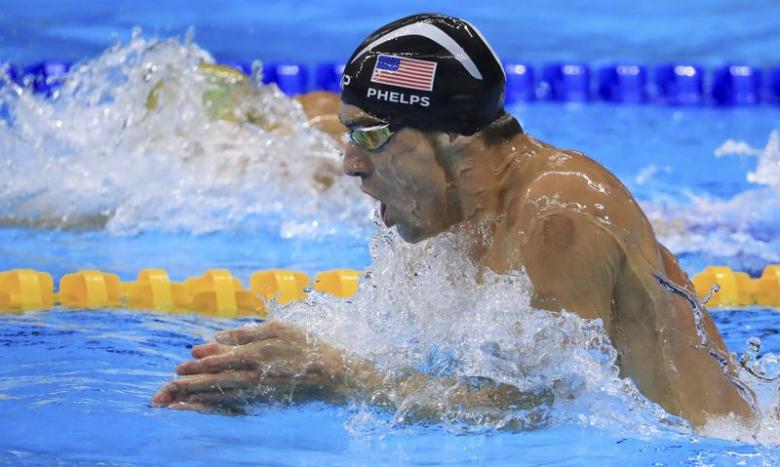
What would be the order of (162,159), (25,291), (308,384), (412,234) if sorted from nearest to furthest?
1. (308,384)
2. (412,234)
3. (25,291)
4. (162,159)

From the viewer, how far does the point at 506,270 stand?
7.47 ft

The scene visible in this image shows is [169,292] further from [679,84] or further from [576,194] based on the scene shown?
[679,84]

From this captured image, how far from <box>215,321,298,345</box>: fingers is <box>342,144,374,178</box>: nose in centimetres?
34

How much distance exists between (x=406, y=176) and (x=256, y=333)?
1.41 ft

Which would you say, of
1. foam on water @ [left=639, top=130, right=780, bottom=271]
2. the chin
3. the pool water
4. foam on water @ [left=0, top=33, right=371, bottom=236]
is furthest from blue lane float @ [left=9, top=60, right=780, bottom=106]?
the chin

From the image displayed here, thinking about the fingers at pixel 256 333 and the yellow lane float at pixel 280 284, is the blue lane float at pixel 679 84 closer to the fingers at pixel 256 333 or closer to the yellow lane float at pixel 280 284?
the yellow lane float at pixel 280 284

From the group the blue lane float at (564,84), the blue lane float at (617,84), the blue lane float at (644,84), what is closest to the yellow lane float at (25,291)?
the blue lane float at (644,84)

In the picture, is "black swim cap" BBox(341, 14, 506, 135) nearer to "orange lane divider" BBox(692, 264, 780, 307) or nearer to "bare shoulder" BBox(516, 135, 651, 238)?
"bare shoulder" BBox(516, 135, 651, 238)

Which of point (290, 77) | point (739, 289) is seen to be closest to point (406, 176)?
point (739, 289)

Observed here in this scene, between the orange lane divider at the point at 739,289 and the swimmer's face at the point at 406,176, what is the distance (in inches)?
75.2

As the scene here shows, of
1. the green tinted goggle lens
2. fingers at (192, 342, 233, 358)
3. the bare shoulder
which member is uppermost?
the green tinted goggle lens

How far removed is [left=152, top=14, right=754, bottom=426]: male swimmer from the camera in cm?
227

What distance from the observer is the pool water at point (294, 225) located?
2.40 meters

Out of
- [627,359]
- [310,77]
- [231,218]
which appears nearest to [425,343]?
[627,359]
